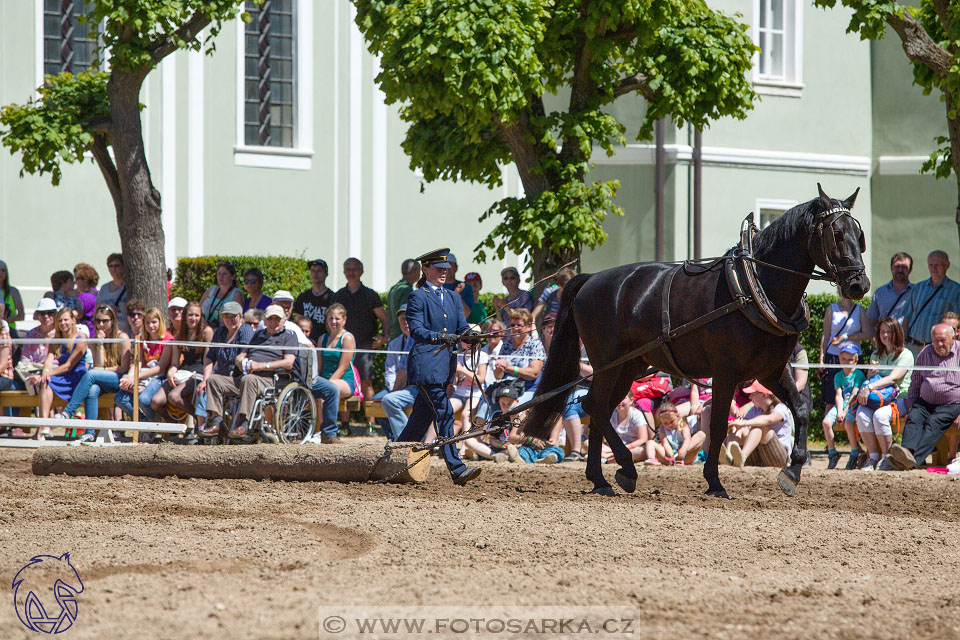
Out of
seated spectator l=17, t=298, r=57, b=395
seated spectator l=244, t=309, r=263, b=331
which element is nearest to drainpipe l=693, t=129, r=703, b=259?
seated spectator l=244, t=309, r=263, b=331

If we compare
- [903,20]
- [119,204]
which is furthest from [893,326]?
[119,204]

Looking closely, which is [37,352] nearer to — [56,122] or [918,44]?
[56,122]

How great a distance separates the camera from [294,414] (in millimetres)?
12297

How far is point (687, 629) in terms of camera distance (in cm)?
443

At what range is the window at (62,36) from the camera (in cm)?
2025

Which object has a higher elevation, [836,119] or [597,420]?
[836,119]

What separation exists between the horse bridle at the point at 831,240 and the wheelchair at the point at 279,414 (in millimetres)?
6153

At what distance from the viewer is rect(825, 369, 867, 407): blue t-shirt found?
11.4 metres

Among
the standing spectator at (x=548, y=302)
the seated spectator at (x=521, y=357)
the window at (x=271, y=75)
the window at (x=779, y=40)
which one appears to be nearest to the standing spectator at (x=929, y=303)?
the standing spectator at (x=548, y=302)

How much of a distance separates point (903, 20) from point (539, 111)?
4.00 m

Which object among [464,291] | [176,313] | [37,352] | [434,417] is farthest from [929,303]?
[37,352]

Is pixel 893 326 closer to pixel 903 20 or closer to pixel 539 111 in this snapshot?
pixel 903 20

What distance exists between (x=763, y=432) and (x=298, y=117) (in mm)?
13501

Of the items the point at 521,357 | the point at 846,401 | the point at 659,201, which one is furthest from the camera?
the point at 659,201
